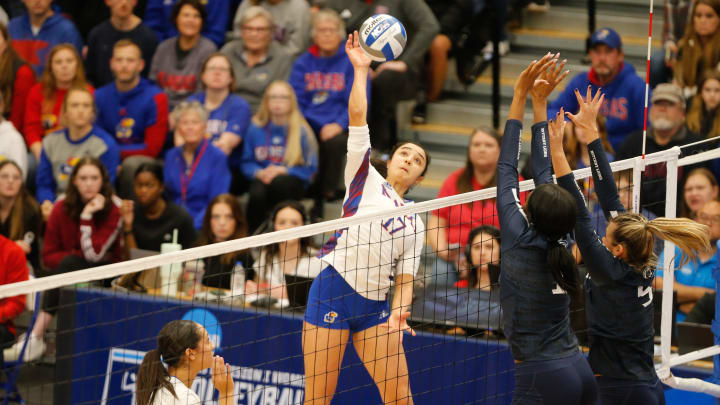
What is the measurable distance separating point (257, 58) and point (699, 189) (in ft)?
14.4

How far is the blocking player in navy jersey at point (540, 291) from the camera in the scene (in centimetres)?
503

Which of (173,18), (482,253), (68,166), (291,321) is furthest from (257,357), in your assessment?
(173,18)

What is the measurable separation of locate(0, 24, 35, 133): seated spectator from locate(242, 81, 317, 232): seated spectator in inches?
95.1

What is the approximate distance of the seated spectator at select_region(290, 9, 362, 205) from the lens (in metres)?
10.0

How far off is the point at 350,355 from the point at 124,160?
369 centimetres

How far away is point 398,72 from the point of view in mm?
10055

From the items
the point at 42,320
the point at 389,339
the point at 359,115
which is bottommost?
the point at 42,320

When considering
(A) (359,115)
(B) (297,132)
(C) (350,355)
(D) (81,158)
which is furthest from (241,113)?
(A) (359,115)

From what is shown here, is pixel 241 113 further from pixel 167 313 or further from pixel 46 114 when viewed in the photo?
pixel 167 313

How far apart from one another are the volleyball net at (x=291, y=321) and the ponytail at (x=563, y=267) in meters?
0.98

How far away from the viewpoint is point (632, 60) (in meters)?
11.0

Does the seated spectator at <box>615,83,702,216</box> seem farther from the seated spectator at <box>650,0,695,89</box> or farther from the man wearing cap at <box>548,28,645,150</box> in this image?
the seated spectator at <box>650,0,695,89</box>

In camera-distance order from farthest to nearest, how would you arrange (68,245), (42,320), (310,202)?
1. (310,202)
2. (68,245)
3. (42,320)

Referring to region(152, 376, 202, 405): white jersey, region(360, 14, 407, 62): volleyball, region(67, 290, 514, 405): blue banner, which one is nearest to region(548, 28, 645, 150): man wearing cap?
region(67, 290, 514, 405): blue banner
